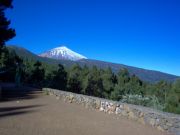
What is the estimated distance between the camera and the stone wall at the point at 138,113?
9.48 metres

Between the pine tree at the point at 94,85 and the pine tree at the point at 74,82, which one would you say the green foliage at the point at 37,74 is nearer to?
the pine tree at the point at 74,82

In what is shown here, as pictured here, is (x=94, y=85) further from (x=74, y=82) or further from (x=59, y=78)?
(x=59, y=78)

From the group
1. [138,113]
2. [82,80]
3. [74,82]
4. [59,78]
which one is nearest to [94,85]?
[82,80]

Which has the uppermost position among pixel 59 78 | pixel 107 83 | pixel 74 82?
pixel 107 83

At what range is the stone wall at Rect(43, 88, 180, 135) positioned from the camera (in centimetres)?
948

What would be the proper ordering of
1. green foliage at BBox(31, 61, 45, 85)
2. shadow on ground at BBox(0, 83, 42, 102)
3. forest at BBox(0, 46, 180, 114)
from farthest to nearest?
green foliage at BBox(31, 61, 45, 85) → forest at BBox(0, 46, 180, 114) → shadow on ground at BBox(0, 83, 42, 102)

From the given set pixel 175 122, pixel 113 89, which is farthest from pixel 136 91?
pixel 175 122

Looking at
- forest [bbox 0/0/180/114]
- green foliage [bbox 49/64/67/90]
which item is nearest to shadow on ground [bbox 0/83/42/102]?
forest [bbox 0/0/180/114]

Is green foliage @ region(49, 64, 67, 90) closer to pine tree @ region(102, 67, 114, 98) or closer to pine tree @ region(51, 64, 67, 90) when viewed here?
pine tree @ region(51, 64, 67, 90)

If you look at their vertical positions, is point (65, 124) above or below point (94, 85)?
below

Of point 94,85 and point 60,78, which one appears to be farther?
point 94,85

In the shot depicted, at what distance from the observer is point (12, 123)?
9.66 metres

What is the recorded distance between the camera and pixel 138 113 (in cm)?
1130

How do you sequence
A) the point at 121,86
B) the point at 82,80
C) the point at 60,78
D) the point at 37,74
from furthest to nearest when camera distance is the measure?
1. the point at 82,80
2. the point at 121,86
3. the point at 60,78
4. the point at 37,74
